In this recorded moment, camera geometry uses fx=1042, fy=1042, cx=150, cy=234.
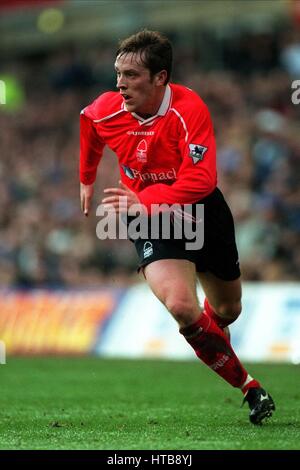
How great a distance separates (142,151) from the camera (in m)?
6.74

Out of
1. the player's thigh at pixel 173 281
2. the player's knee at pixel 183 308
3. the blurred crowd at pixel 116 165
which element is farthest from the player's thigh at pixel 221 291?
the blurred crowd at pixel 116 165

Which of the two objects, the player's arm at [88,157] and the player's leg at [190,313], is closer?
the player's leg at [190,313]

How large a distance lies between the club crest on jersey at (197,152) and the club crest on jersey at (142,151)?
0.40 m

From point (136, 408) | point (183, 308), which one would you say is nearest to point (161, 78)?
point (183, 308)

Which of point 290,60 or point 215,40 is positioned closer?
point 290,60

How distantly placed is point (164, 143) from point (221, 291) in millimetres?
1156

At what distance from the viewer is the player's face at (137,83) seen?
Answer: 6.59 m

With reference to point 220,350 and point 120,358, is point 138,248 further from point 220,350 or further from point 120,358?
point 120,358

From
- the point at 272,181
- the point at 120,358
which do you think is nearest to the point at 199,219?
the point at 120,358

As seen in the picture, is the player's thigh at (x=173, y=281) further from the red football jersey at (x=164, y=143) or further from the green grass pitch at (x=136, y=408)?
the green grass pitch at (x=136, y=408)

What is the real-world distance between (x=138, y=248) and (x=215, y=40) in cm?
1242

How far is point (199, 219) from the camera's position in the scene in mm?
6777

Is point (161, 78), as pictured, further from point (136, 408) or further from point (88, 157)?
point (136, 408)

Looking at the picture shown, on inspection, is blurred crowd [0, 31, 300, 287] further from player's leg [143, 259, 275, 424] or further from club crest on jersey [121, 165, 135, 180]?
player's leg [143, 259, 275, 424]
